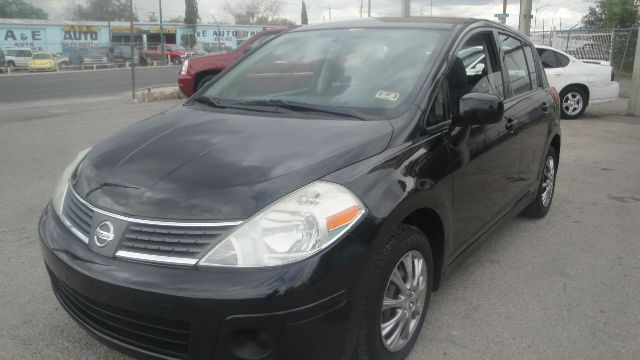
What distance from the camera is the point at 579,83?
11.4 m

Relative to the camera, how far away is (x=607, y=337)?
2.96m

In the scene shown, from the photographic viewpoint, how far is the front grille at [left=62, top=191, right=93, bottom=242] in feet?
7.61

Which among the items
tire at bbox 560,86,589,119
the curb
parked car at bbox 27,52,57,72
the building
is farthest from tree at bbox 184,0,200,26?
tire at bbox 560,86,589,119

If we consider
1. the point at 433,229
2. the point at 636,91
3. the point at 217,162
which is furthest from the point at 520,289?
the point at 636,91

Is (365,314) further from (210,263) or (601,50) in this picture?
(601,50)

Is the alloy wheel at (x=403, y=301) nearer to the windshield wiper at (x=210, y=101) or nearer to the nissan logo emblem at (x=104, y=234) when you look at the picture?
the nissan logo emblem at (x=104, y=234)

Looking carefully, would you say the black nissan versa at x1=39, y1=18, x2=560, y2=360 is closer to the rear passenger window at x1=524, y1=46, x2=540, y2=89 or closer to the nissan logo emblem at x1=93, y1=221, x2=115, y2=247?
the nissan logo emblem at x1=93, y1=221, x2=115, y2=247

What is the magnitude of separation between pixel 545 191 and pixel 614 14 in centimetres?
2800

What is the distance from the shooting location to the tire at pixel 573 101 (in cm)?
1152

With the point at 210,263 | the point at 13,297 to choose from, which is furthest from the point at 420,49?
the point at 13,297

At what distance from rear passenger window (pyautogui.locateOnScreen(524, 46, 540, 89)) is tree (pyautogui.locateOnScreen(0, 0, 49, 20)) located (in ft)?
264

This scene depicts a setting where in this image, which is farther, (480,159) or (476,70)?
(476,70)

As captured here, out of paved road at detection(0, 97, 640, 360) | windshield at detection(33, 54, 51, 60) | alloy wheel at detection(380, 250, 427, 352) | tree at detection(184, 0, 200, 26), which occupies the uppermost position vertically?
tree at detection(184, 0, 200, 26)

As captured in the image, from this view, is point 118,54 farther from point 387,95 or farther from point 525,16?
point 387,95
